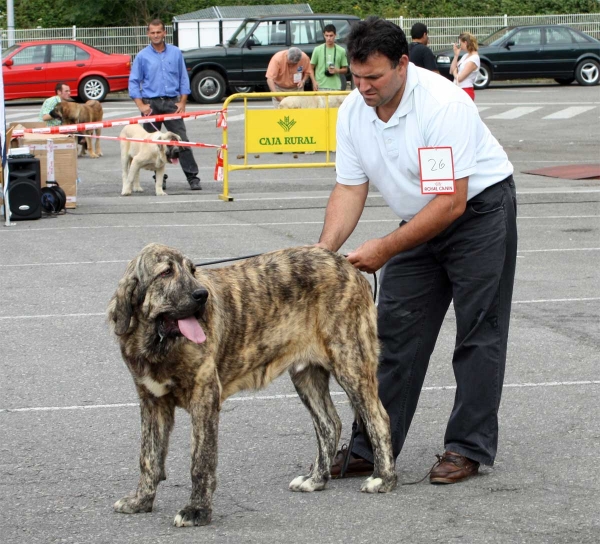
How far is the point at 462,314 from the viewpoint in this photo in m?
5.09

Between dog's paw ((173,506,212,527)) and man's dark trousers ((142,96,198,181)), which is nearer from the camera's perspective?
dog's paw ((173,506,212,527))

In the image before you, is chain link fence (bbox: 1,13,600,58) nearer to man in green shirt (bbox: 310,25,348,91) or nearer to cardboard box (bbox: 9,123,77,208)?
man in green shirt (bbox: 310,25,348,91)

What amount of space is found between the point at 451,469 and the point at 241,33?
24962mm

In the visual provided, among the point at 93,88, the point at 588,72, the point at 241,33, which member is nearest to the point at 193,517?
the point at 241,33

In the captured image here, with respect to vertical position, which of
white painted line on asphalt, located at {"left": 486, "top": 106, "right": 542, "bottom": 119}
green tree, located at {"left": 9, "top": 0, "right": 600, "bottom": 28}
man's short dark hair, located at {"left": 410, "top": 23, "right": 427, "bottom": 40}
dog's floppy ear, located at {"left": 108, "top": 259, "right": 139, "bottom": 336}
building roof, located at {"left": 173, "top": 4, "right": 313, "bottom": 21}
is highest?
green tree, located at {"left": 9, "top": 0, "right": 600, "bottom": 28}

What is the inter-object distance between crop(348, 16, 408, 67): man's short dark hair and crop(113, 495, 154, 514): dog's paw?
206 centimetres

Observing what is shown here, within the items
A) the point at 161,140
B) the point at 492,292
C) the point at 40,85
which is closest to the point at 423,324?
the point at 492,292

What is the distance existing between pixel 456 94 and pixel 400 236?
2.17 ft

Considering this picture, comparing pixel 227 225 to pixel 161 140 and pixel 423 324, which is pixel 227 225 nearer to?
pixel 161 140

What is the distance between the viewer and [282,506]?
4836 mm

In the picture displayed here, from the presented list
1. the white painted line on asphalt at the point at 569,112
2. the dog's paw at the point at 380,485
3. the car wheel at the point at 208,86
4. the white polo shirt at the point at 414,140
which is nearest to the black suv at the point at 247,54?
the car wheel at the point at 208,86

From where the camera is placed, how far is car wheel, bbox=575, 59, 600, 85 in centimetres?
3095

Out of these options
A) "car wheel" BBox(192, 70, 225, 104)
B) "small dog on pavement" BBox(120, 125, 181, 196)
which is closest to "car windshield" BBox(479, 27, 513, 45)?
"car wheel" BBox(192, 70, 225, 104)

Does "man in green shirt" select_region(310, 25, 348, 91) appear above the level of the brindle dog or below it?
above
